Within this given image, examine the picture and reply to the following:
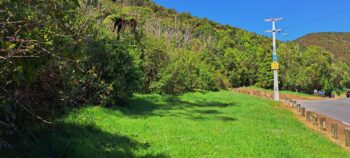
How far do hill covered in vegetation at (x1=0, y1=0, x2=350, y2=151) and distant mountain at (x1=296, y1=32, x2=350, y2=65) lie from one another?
2955 centimetres

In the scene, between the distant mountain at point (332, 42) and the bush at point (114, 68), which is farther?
the distant mountain at point (332, 42)

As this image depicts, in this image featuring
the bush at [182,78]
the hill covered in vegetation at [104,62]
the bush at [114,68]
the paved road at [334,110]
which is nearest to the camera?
the hill covered in vegetation at [104,62]

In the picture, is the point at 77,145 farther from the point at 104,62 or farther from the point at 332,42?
the point at 332,42

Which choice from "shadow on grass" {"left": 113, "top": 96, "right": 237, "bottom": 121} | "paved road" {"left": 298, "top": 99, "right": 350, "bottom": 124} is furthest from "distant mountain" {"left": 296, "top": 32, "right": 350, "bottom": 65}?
"shadow on grass" {"left": 113, "top": 96, "right": 237, "bottom": 121}

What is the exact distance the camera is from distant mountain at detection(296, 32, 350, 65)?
124 m

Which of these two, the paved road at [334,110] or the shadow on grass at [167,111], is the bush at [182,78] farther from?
the paved road at [334,110]

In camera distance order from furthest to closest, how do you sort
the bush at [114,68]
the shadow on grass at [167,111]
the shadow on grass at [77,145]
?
the bush at [114,68] < the shadow on grass at [167,111] < the shadow on grass at [77,145]

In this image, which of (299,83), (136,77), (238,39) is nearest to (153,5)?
(238,39)

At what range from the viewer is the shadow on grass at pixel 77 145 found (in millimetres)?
6521

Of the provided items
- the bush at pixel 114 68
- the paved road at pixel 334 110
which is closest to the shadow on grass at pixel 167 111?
the bush at pixel 114 68

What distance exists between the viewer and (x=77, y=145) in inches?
288

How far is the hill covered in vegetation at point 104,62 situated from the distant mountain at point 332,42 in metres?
29.6

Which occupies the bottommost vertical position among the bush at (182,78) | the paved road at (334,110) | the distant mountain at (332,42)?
the paved road at (334,110)

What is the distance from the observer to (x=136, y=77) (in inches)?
720
